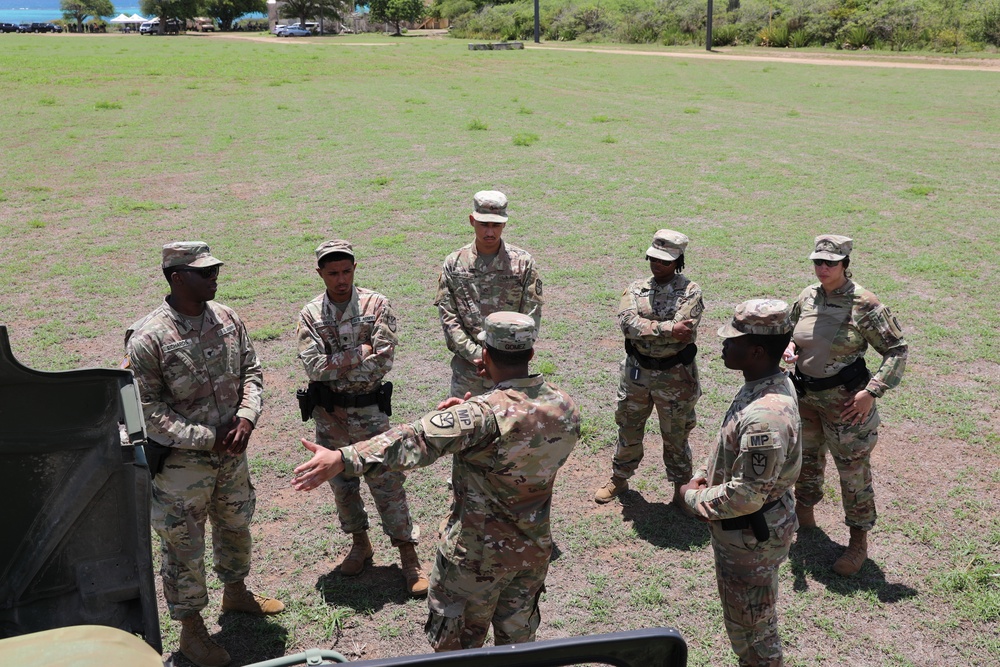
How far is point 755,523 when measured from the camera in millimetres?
3955

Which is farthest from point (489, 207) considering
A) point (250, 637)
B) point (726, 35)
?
point (726, 35)

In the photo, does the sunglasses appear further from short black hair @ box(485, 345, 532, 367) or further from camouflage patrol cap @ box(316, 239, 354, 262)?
short black hair @ box(485, 345, 532, 367)

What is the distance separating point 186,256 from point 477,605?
96.7 inches

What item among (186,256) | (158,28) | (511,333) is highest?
(158,28)

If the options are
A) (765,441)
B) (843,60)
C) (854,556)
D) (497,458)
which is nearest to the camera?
(497,458)

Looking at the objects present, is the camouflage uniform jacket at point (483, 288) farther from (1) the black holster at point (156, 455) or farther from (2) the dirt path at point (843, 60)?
(2) the dirt path at point (843, 60)

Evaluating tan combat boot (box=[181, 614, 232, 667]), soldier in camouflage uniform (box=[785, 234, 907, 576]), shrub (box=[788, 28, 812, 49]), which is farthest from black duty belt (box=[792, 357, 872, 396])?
shrub (box=[788, 28, 812, 49])

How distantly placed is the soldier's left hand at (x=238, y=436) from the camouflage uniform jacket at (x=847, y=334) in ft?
11.7

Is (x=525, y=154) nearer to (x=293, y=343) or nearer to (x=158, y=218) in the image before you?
(x=158, y=218)

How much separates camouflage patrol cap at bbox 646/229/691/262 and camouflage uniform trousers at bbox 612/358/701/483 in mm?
806

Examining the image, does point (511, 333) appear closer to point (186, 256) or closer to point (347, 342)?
point (347, 342)

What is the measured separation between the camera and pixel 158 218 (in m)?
14.1

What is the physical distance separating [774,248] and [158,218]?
10.4 metres

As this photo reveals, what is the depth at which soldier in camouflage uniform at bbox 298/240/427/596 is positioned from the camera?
5.14 metres
